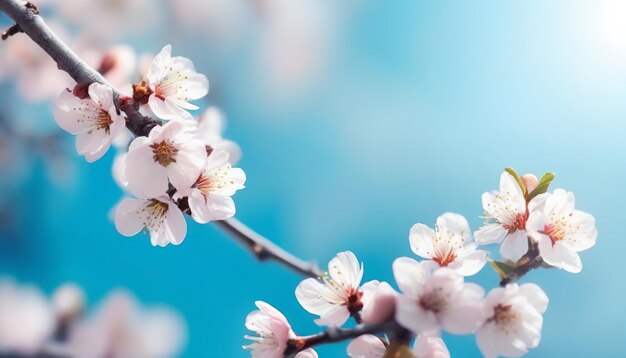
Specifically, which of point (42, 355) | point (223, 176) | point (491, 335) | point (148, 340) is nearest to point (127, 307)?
point (148, 340)

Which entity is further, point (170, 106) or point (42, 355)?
point (42, 355)

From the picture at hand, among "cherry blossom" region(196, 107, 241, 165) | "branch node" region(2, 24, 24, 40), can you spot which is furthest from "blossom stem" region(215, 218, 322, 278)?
"branch node" region(2, 24, 24, 40)

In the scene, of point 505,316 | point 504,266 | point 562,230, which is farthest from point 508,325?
point 562,230

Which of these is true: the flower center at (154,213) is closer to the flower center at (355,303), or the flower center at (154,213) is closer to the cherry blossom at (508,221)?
the flower center at (355,303)

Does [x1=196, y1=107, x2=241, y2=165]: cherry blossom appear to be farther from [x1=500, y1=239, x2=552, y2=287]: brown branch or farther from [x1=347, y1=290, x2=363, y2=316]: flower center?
[x1=500, y1=239, x2=552, y2=287]: brown branch

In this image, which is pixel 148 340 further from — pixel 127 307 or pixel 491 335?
pixel 491 335

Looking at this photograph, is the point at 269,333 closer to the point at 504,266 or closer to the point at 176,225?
the point at 176,225
